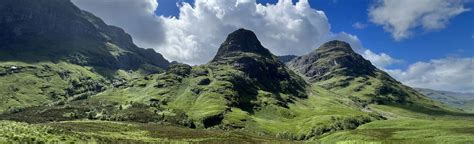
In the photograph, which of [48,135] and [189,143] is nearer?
[48,135]

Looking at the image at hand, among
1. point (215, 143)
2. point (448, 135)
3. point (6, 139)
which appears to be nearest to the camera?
point (6, 139)

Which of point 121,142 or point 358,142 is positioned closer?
point 121,142

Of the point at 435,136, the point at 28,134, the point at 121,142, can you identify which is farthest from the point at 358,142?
the point at 28,134

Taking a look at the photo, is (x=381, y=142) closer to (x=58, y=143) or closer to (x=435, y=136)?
(x=435, y=136)

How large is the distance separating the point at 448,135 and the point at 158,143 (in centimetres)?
12335

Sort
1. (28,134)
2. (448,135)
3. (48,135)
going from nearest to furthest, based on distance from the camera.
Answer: (28,134)
(48,135)
(448,135)

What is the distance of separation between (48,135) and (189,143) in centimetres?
5835

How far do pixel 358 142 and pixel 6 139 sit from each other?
131 meters

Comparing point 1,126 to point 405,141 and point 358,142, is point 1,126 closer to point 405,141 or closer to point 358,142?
point 358,142

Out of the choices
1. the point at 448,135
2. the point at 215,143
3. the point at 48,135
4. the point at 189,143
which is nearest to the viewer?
the point at 48,135

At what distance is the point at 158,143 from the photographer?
163625 mm

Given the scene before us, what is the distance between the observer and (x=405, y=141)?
191m

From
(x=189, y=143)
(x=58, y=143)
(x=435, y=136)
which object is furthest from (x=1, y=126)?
(x=435, y=136)

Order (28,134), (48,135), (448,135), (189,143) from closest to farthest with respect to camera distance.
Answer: (28,134) → (48,135) → (189,143) → (448,135)
